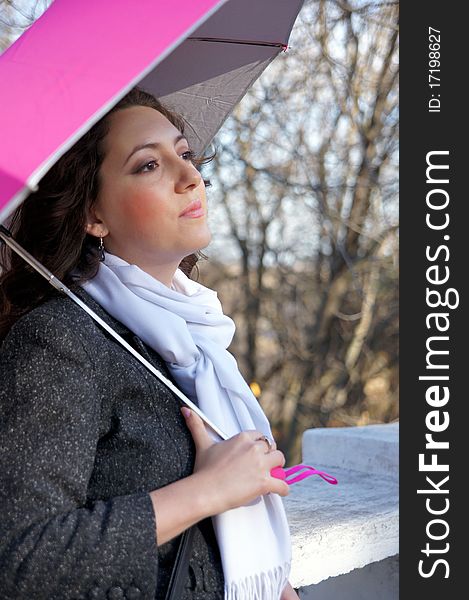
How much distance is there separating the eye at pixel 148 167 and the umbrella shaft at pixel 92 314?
35cm

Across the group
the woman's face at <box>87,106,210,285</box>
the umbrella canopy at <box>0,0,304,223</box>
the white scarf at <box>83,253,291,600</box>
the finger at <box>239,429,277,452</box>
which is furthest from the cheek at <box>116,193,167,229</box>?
the finger at <box>239,429,277,452</box>

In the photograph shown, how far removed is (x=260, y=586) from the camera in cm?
181

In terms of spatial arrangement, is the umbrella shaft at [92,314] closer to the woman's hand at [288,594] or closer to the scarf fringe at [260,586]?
the scarf fringe at [260,586]

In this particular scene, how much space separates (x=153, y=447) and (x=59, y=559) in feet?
0.98

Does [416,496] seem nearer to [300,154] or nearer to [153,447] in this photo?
[153,447]

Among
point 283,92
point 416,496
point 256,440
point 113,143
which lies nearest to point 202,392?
point 256,440

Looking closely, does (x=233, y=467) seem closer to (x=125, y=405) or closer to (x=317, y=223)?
(x=125, y=405)

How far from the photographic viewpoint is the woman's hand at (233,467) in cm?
168

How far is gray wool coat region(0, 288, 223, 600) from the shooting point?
1531 millimetres

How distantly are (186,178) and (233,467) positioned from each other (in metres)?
0.69

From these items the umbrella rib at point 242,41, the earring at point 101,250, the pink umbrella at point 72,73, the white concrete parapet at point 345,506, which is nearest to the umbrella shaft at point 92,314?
the pink umbrella at point 72,73

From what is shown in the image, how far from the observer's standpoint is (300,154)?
21.7ft

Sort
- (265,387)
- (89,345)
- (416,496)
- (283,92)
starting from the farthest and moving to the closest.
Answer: (265,387)
(283,92)
(416,496)
(89,345)

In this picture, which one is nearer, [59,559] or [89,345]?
[59,559]
